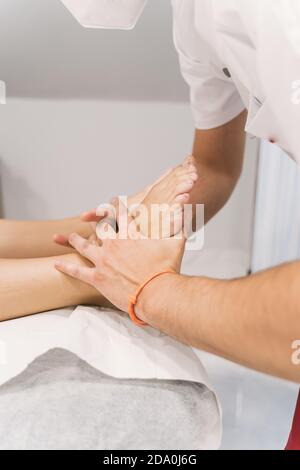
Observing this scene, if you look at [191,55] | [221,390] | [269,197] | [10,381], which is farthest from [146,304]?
[269,197]

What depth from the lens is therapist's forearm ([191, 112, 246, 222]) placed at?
1166mm

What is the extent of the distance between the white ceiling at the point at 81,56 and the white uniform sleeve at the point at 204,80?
21.4 inches

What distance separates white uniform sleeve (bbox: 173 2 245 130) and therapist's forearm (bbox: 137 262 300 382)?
0.46m

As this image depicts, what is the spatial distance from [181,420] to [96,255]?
0.33 m

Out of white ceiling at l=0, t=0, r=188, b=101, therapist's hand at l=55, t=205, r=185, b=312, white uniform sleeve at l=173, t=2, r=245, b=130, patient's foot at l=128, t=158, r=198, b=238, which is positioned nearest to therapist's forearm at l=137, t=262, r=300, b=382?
therapist's hand at l=55, t=205, r=185, b=312

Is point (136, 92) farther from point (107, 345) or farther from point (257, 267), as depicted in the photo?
point (107, 345)

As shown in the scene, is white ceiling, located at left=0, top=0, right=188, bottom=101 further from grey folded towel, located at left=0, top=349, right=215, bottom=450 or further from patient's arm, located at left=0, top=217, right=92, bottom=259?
grey folded towel, located at left=0, top=349, right=215, bottom=450

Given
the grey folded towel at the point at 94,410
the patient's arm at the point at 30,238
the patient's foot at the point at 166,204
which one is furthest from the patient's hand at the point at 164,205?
the grey folded towel at the point at 94,410

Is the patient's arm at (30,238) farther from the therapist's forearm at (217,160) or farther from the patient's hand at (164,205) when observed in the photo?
the therapist's forearm at (217,160)

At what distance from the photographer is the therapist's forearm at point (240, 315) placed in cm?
56

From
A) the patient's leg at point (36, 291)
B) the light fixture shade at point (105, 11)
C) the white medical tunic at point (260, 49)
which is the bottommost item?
the patient's leg at point (36, 291)

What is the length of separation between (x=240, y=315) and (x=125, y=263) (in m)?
0.27

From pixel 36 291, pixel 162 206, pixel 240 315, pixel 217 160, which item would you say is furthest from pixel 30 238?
pixel 240 315

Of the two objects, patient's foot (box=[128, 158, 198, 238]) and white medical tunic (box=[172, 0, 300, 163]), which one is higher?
white medical tunic (box=[172, 0, 300, 163])
